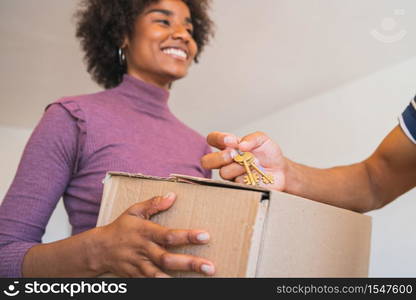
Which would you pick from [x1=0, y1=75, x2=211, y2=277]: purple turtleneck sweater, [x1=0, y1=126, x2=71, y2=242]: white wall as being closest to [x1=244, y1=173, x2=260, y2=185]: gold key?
[x1=0, y1=75, x2=211, y2=277]: purple turtleneck sweater

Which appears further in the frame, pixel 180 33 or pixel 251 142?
pixel 180 33

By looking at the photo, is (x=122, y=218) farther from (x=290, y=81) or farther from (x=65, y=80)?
(x=65, y=80)

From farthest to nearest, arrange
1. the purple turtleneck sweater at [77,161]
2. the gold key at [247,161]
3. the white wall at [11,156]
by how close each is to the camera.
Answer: the white wall at [11,156] < the purple turtleneck sweater at [77,161] < the gold key at [247,161]

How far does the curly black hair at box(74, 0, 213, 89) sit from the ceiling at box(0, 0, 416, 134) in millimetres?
589

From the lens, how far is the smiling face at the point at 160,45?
935 millimetres

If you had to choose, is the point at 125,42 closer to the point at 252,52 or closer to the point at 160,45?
the point at 160,45

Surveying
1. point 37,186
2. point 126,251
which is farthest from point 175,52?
point 126,251

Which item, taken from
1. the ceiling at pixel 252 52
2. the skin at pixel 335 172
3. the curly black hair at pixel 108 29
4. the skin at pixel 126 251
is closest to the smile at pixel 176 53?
the curly black hair at pixel 108 29

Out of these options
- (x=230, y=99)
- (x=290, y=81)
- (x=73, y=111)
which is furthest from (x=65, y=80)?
(x=73, y=111)

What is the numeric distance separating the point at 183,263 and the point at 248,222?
0.25 feet

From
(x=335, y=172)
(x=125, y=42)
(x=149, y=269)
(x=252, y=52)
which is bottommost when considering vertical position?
(x=149, y=269)

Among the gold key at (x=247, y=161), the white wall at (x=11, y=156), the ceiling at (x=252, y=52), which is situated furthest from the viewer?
the white wall at (x=11, y=156)

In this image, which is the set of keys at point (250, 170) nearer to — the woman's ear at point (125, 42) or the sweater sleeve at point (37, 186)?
the sweater sleeve at point (37, 186)

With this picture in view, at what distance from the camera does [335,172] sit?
2.24 feet
